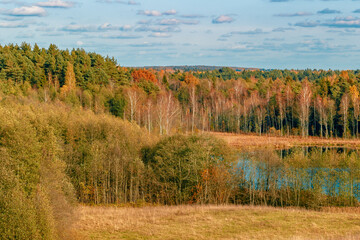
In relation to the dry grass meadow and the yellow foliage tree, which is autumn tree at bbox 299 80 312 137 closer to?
the yellow foliage tree

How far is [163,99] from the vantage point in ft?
262

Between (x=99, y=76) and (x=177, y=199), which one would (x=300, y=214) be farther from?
(x=99, y=76)

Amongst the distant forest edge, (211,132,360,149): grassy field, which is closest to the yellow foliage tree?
the distant forest edge

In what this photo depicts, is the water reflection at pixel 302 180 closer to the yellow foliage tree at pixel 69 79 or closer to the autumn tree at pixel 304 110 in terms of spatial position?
the autumn tree at pixel 304 110

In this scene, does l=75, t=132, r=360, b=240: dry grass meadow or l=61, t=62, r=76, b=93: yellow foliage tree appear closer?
l=75, t=132, r=360, b=240: dry grass meadow

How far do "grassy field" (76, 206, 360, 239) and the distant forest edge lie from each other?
35239 mm

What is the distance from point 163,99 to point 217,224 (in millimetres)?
53942

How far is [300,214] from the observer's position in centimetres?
3044

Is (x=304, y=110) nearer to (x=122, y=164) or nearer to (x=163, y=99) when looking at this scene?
(x=163, y=99)

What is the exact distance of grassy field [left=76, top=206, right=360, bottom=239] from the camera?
25.2 m

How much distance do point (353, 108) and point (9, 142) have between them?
74.6 meters

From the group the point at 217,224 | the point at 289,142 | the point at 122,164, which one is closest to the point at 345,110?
the point at 289,142

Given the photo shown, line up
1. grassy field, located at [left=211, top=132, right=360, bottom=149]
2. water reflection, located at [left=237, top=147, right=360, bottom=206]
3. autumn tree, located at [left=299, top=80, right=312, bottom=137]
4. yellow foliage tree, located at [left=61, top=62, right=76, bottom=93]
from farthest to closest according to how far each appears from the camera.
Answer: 1. autumn tree, located at [left=299, top=80, right=312, bottom=137]
2. yellow foliage tree, located at [left=61, top=62, right=76, bottom=93]
3. grassy field, located at [left=211, top=132, right=360, bottom=149]
4. water reflection, located at [left=237, top=147, right=360, bottom=206]

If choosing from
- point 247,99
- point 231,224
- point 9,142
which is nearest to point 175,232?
point 231,224
